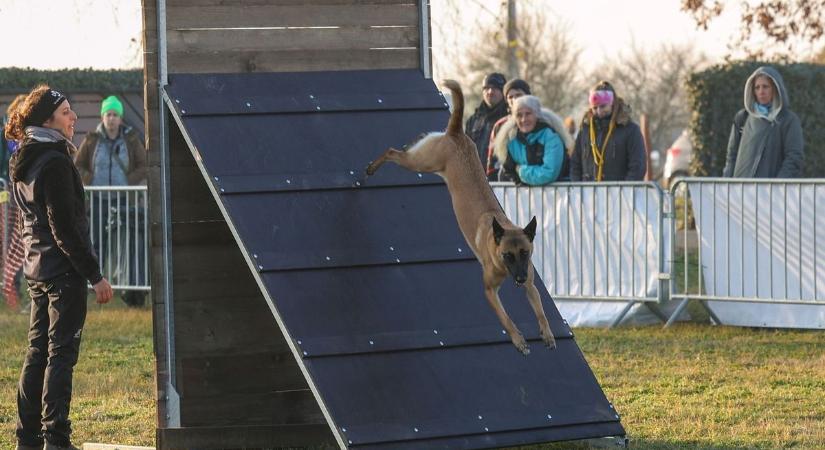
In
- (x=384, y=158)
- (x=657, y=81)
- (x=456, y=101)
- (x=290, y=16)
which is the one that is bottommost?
(x=657, y=81)

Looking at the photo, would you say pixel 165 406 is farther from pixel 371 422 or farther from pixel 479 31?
pixel 479 31

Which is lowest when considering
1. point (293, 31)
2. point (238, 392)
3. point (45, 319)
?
point (238, 392)

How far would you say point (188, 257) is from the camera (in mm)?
7445

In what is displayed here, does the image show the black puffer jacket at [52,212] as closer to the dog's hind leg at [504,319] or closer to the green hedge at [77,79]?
the dog's hind leg at [504,319]

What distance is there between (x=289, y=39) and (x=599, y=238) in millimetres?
5757

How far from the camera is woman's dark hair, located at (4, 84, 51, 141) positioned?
7176 mm

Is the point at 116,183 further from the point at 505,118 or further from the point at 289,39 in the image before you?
the point at 289,39

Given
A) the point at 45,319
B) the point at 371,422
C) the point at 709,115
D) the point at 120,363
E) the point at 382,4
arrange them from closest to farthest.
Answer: the point at 371,422 → the point at 45,319 → the point at 382,4 → the point at 120,363 → the point at 709,115

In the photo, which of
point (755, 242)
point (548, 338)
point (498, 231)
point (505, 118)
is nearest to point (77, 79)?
point (505, 118)

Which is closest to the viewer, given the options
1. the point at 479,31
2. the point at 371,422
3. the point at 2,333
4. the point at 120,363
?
the point at 371,422

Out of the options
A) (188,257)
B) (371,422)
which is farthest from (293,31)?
(371,422)

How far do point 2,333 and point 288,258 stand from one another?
22.4 ft

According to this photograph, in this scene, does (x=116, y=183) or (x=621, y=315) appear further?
(x=116, y=183)

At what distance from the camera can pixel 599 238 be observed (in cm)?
1282
